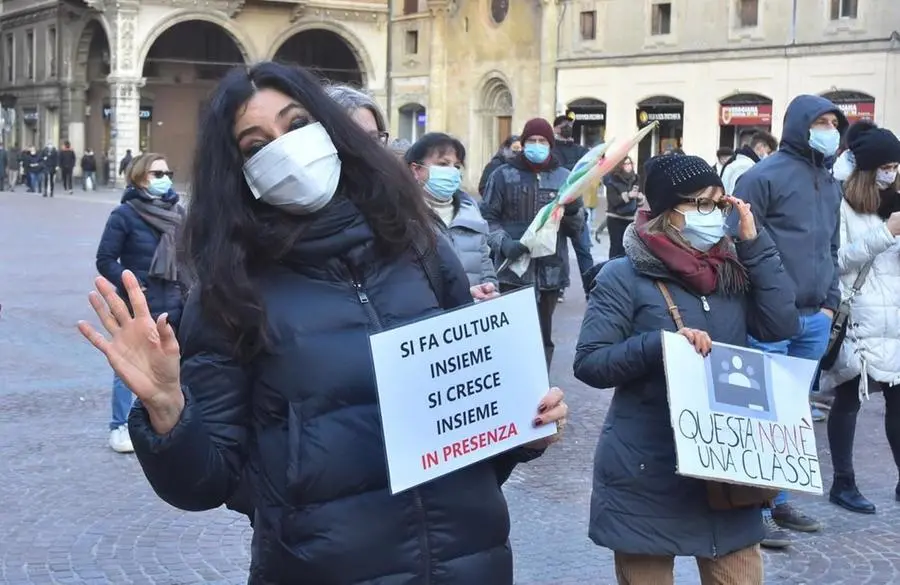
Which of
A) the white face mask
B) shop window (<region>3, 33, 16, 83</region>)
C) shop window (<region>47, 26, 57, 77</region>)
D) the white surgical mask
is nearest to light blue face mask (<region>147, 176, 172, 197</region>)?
the white surgical mask

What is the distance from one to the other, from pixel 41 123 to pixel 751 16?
32847 mm

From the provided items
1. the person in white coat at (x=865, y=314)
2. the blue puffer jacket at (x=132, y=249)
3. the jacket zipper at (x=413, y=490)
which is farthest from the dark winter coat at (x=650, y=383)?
the blue puffer jacket at (x=132, y=249)

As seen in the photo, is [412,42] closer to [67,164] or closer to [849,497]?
[67,164]

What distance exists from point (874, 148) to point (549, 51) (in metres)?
36.1

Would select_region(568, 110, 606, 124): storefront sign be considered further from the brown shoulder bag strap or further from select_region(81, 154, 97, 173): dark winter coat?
the brown shoulder bag strap

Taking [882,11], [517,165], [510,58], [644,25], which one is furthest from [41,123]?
[517,165]

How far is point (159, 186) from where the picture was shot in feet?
26.6

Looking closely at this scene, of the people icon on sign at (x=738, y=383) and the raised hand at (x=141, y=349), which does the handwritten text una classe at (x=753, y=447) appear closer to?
the people icon on sign at (x=738, y=383)

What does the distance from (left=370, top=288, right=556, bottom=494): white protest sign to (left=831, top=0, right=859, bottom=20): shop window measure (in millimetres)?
32166

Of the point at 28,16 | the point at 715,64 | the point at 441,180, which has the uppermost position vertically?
the point at 28,16

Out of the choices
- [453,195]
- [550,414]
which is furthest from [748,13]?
[550,414]

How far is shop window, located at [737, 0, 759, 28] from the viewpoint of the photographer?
3512 cm

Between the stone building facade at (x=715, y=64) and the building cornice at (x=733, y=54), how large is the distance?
0.10ft

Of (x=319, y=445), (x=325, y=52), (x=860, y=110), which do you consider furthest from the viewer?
(x=325, y=52)
